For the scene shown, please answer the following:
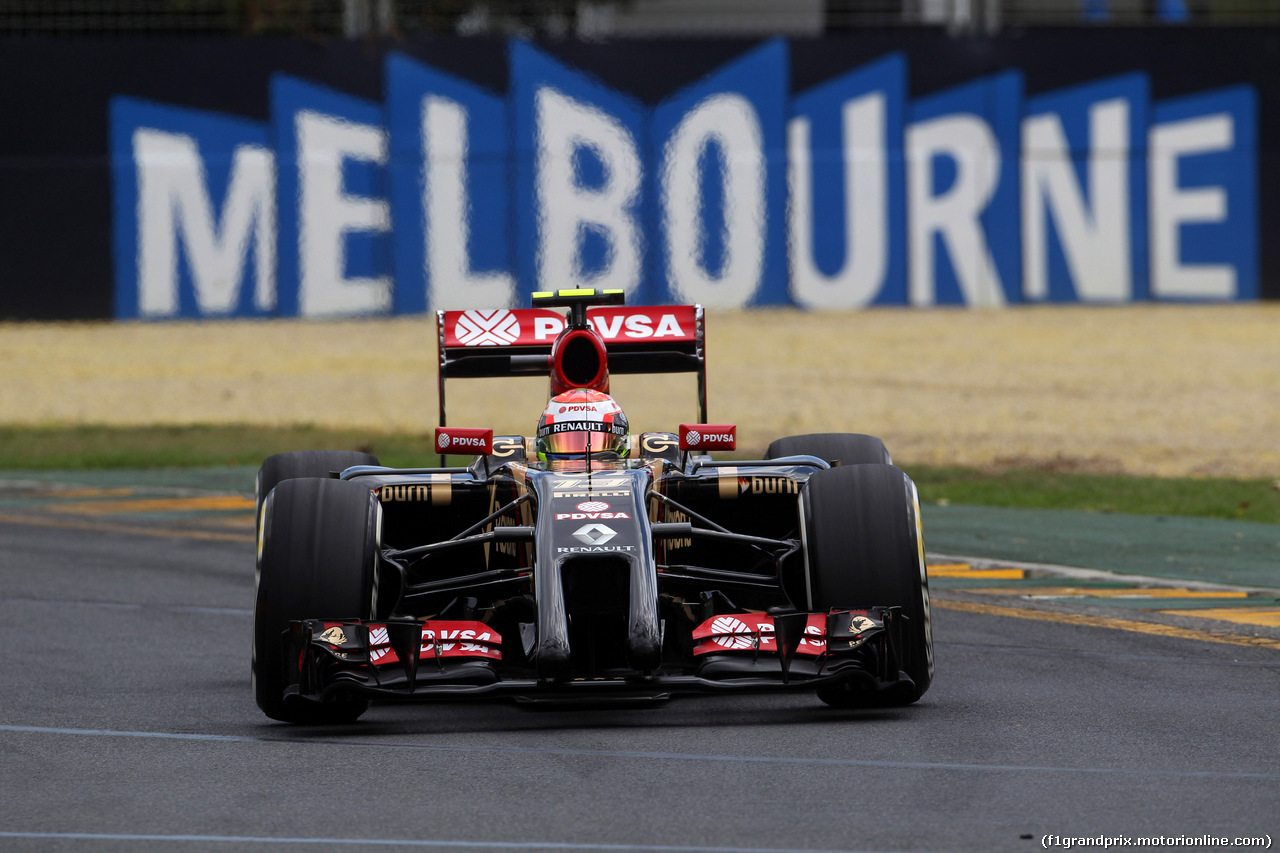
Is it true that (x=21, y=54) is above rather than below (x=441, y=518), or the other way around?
above

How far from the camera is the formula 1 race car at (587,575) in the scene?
656 centimetres

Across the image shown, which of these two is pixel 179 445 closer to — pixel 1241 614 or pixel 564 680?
pixel 1241 614

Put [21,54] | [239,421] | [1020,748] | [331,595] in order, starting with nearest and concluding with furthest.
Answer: [1020,748], [331,595], [239,421], [21,54]

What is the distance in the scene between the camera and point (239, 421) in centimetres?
2000

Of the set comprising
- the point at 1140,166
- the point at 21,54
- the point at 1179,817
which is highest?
the point at 21,54

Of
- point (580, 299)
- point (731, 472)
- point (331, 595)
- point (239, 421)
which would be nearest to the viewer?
point (331, 595)

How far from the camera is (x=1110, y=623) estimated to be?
9.09 m

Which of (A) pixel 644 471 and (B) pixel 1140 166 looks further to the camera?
(B) pixel 1140 166

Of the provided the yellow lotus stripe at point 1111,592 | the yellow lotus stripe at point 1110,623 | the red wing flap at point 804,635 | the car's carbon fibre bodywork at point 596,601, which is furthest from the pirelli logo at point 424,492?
the yellow lotus stripe at point 1111,592

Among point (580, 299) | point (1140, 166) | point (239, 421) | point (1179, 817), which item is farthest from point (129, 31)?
point (1179, 817)

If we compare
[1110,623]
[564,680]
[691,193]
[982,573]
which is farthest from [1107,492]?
[691,193]

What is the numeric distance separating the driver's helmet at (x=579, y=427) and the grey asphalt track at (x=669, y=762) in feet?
3.39

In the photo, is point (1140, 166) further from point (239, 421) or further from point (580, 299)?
point (580, 299)

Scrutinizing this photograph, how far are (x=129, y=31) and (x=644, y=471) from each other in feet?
68.9
